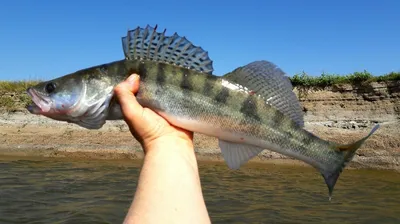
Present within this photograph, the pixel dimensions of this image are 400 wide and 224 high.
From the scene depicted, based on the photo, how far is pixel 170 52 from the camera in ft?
11.5

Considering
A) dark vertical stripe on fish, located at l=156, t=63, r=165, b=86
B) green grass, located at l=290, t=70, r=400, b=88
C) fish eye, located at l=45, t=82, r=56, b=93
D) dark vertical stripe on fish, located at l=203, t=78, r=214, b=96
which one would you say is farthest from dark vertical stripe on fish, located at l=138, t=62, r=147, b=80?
green grass, located at l=290, t=70, r=400, b=88

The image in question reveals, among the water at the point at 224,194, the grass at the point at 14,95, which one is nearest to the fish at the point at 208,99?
the water at the point at 224,194

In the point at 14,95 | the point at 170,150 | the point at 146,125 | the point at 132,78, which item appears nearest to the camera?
the point at 170,150

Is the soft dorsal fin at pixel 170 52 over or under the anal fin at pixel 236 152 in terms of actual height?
over

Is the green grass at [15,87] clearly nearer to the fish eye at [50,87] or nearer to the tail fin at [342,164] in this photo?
the fish eye at [50,87]

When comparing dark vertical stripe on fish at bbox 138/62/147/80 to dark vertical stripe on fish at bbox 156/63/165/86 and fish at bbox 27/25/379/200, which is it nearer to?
fish at bbox 27/25/379/200

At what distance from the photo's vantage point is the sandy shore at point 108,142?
1420cm

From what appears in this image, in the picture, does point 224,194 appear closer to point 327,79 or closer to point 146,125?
point 146,125

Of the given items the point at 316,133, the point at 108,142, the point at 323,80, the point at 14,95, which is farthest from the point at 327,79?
the point at 14,95

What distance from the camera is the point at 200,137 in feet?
53.5

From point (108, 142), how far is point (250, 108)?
13860 mm

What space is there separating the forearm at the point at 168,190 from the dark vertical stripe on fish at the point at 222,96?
0.86m

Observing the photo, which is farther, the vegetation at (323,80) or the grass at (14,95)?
the grass at (14,95)

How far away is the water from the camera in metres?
7.88
